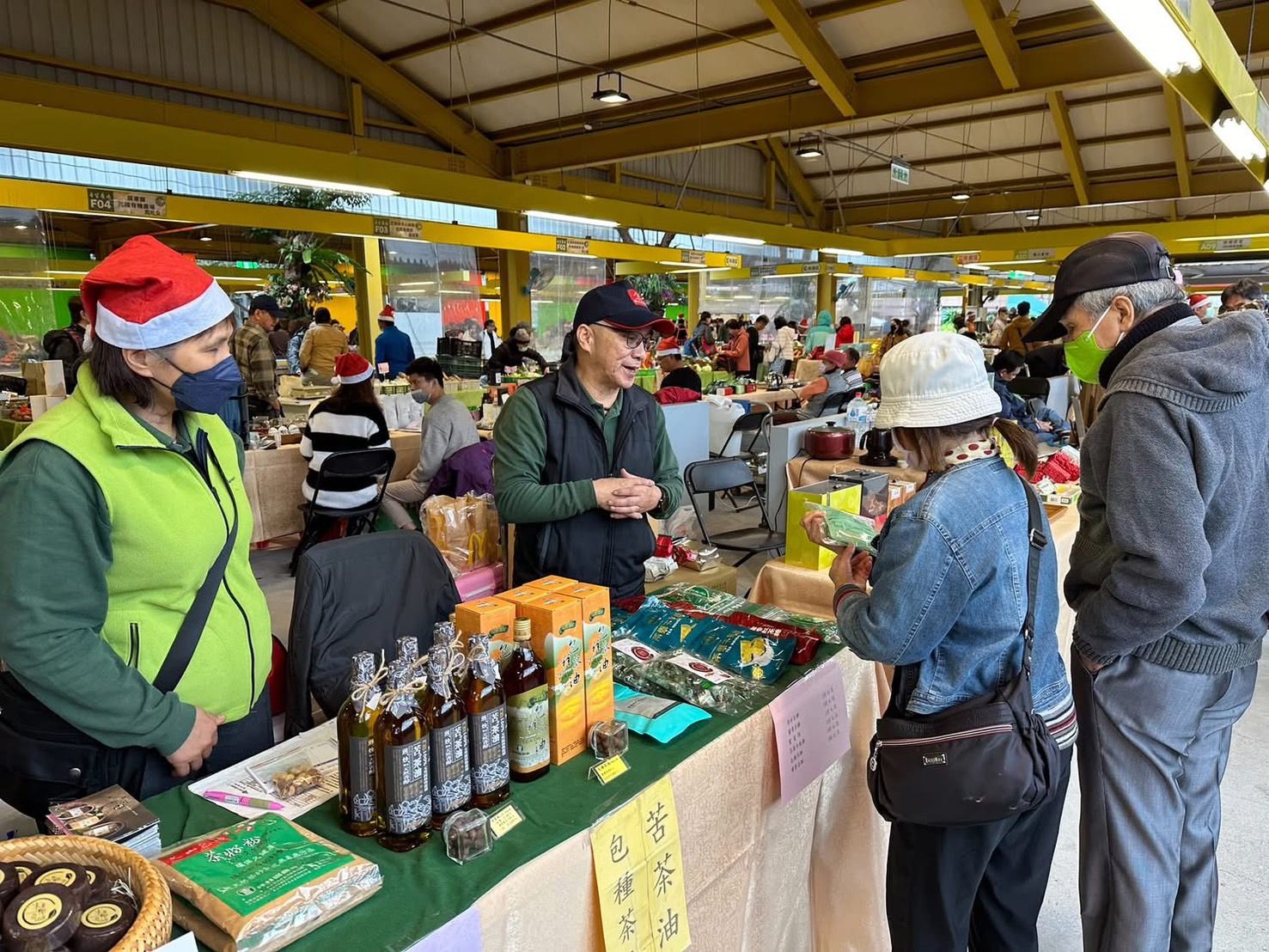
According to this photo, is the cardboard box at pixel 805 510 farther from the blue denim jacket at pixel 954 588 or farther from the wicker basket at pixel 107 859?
the wicker basket at pixel 107 859

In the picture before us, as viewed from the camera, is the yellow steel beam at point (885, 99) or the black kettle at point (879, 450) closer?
the black kettle at point (879, 450)

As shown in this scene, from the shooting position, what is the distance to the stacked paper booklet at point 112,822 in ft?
3.69

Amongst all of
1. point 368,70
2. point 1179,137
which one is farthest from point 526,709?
point 1179,137

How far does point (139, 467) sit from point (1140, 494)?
183cm

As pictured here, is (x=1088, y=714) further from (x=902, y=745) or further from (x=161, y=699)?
(x=161, y=699)

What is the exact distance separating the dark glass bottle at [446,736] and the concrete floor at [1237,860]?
5.34 ft

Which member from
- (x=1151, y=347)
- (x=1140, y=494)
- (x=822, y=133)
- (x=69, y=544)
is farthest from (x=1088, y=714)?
(x=822, y=133)

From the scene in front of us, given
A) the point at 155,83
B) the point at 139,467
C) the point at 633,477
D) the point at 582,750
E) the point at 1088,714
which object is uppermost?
the point at 155,83

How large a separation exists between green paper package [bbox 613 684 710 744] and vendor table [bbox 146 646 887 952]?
22 mm

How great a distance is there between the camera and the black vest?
216 cm

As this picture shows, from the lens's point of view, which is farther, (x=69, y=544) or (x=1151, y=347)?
(x=1151, y=347)

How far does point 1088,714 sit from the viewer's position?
1.91 meters

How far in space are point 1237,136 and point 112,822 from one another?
768 centimetres

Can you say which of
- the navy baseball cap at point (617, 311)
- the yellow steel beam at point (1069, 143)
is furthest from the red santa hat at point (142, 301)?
the yellow steel beam at point (1069, 143)
